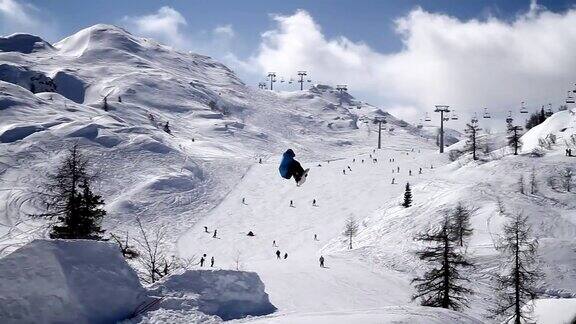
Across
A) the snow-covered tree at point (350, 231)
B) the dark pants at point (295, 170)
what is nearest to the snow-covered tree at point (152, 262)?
the dark pants at point (295, 170)

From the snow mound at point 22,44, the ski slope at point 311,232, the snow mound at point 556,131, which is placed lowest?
the ski slope at point 311,232

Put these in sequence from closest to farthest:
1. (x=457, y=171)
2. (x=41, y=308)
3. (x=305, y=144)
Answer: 1. (x=41, y=308)
2. (x=457, y=171)
3. (x=305, y=144)

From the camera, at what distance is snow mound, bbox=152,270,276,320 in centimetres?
1076

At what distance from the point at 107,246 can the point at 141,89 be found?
140 m

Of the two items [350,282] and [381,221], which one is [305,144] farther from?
[350,282]

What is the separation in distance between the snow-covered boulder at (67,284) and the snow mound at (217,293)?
2.90ft

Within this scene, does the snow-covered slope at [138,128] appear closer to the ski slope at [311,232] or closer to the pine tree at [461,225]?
the ski slope at [311,232]

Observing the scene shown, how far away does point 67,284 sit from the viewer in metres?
9.02

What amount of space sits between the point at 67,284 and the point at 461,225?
37.0 metres

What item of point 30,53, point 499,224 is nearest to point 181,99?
point 30,53

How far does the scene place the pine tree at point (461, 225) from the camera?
39031 mm

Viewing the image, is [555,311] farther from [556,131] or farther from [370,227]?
[556,131]

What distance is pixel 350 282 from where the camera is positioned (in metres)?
30.1

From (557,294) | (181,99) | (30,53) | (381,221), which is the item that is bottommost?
(557,294)
